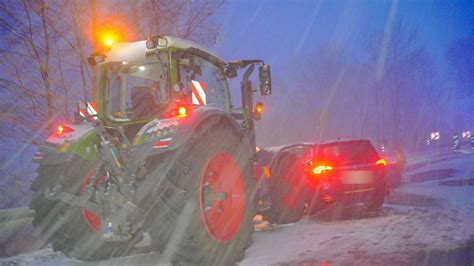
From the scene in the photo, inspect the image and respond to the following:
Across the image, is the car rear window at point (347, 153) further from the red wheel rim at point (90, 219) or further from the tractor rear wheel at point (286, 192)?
the red wheel rim at point (90, 219)

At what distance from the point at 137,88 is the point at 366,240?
142 inches

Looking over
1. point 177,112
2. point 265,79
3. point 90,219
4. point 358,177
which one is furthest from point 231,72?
point 358,177

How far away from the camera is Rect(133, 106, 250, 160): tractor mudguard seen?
356 centimetres

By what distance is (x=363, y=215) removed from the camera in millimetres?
7230

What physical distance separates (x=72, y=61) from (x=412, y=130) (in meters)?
34.2

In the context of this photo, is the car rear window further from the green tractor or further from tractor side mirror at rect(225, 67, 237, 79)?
tractor side mirror at rect(225, 67, 237, 79)

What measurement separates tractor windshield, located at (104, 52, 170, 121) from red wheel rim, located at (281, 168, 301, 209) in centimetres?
290

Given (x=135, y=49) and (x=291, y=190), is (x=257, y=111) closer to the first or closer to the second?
(x=291, y=190)

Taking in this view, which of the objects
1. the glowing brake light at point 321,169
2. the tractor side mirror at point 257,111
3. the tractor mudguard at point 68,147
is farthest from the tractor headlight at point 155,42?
the glowing brake light at point 321,169

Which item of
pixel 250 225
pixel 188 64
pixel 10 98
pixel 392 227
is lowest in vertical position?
pixel 392 227

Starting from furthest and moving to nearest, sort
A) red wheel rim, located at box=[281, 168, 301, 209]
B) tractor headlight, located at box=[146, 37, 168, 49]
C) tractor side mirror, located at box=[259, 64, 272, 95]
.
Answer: red wheel rim, located at box=[281, 168, 301, 209] → tractor side mirror, located at box=[259, 64, 272, 95] → tractor headlight, located at box=[146, 37, 168, 49]

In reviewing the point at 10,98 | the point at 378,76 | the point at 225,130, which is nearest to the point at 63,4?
the point at 10,98

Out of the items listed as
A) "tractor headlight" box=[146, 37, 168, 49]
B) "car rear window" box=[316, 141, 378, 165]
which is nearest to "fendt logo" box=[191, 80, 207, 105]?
"tractor headlight" box=[146, 37, 168, 49]

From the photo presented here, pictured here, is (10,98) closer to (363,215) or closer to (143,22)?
(143,22)
